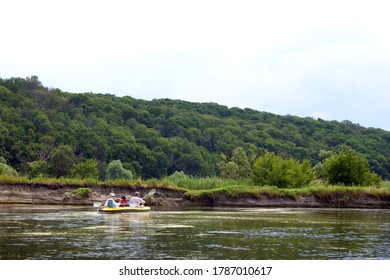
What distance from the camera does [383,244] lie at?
2920 centimetres

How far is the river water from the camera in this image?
25.2m

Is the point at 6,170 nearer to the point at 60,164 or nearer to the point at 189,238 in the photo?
the point at 60,164

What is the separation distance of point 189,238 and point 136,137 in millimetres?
133493

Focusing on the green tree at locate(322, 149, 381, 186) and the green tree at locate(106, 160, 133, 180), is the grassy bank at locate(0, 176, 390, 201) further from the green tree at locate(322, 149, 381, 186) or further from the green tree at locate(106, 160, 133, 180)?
the green tree at locate(106, 160, 133, 180)

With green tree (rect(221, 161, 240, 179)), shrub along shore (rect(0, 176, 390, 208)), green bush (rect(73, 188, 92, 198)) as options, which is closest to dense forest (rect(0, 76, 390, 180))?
green tree (rect(221, 161, 240, 179))

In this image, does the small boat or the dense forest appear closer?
the small boat

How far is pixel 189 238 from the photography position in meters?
30.6

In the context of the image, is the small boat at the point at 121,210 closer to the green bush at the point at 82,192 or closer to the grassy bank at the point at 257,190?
the grassy bank at the point at 257,190

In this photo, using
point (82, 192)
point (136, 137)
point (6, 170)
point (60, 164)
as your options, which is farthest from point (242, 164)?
point (82, 192)

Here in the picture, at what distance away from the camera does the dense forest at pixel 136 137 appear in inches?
5610

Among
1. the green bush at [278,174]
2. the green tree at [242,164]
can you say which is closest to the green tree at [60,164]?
the green tree at [242,164]

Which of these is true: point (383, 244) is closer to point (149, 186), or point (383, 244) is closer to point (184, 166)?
point (149, 186)

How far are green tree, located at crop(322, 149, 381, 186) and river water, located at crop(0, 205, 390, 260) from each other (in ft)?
112

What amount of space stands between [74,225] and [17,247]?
10.5 m
